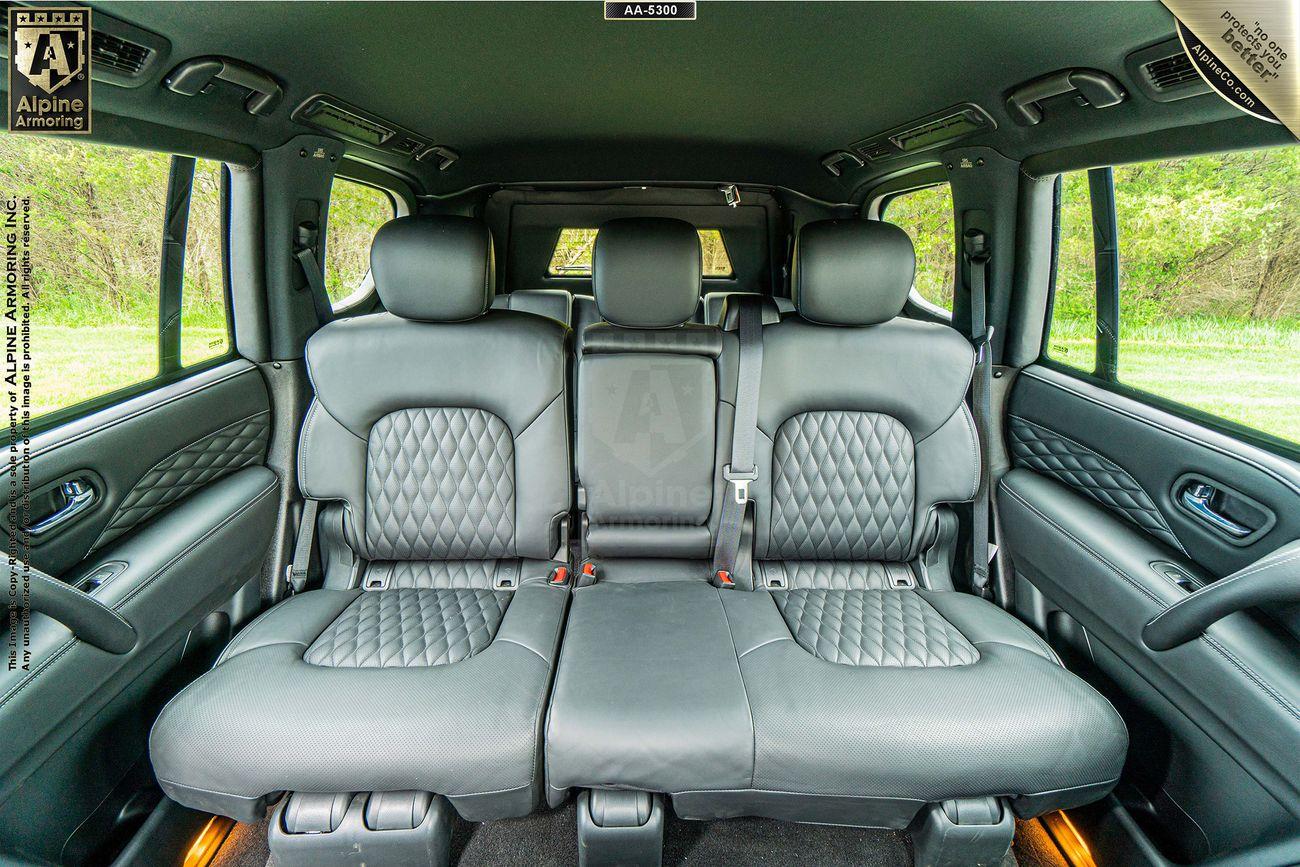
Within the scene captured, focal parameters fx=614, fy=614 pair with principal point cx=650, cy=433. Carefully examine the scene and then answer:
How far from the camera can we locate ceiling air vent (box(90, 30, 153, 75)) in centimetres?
135

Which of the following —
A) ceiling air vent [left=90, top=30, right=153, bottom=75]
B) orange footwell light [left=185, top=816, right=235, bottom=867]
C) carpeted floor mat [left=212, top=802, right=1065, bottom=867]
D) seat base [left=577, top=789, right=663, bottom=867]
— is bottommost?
carpeted floor mat [left=212, top=802, right=1065, bottom=867]

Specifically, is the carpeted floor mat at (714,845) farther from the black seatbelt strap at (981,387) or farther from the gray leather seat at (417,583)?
the black seatbelt strap at (981,387)

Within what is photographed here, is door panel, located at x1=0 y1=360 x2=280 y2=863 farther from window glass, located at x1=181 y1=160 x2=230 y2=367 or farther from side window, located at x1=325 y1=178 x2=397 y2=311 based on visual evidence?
side window, located at x1=325 y1=178 x2=397 y2=311

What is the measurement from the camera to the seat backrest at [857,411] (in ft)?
5.89

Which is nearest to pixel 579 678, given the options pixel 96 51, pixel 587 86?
pixel 96 51

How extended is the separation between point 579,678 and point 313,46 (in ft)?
5.71

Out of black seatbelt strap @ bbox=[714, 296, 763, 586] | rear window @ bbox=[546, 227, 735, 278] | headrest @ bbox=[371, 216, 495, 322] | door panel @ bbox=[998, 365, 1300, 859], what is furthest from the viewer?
rear window @ bbox=[546, 227, 735, 278]

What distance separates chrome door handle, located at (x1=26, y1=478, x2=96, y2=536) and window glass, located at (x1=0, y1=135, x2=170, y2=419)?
184 mm

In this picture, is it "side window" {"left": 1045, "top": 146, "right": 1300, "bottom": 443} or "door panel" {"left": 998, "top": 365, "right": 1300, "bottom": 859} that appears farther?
"side window" {"left": 1045, "top": 146, "right": 1300, "bottom": 443}

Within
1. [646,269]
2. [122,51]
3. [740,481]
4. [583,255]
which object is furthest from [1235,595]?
[583,255]

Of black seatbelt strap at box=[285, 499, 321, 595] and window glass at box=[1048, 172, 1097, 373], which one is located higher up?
window glass at box=[1048, 172, 1097, 373]

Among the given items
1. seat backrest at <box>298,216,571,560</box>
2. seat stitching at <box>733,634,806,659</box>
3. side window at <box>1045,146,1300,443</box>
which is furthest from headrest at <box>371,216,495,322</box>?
side window at <box>1045,146,1300,443</box>

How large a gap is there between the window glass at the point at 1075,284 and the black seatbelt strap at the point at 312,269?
262 centimetres

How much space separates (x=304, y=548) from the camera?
193 centimetres
